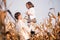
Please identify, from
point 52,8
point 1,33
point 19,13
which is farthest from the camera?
point 52,8

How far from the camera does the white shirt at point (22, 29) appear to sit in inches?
118

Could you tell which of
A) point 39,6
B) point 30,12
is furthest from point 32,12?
point 39,6

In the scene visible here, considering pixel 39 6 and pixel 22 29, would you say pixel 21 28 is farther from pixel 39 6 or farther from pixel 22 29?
pixel 39 6

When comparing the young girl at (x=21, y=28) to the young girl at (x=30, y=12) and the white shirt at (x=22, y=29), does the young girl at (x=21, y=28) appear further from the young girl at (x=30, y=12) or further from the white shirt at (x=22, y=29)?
the young girl at (x=30, y=12)

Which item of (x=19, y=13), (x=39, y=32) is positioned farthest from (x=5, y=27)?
(x=39, y=32)

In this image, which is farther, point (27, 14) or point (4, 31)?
point (27, 14)

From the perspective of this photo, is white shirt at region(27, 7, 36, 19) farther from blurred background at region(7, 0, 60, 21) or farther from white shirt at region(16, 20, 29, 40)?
white shirt at region(16, 20, 29, 40)

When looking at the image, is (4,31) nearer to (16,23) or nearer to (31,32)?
(16,23)

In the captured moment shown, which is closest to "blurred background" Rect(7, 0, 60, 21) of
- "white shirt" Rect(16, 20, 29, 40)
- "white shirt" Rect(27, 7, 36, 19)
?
"white shirt" Rect(27, 7, 36, 19)

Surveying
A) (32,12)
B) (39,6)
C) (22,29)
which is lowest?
(22,29)

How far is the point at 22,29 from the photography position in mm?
3035

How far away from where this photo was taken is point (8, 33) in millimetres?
2895

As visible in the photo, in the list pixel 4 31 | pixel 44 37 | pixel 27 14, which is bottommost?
pixel 44 37

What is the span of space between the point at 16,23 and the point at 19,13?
7.6 inches
